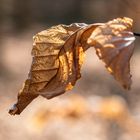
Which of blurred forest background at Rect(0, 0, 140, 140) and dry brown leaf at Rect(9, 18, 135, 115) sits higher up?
dry brown leaf at Rect(9, 18, 135, 115)

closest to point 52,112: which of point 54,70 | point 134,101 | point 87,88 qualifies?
point 134,101

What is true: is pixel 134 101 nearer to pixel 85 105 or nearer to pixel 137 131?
pixel 85 105

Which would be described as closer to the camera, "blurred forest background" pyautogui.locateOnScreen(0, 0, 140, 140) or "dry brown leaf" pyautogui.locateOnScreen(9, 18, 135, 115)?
"dry brown leaf" pyautogui.locateOnScreen(9, 18, 135, 115)

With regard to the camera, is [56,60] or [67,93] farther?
[67,93]

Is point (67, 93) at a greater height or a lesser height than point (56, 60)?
lesser

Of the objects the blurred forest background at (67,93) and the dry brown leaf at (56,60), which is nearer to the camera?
the dry brown leaf at (56,60)

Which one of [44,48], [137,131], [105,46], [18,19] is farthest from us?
[18,19]

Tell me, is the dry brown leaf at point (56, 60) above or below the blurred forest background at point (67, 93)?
above

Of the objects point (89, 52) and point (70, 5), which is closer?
point (89, 52)
